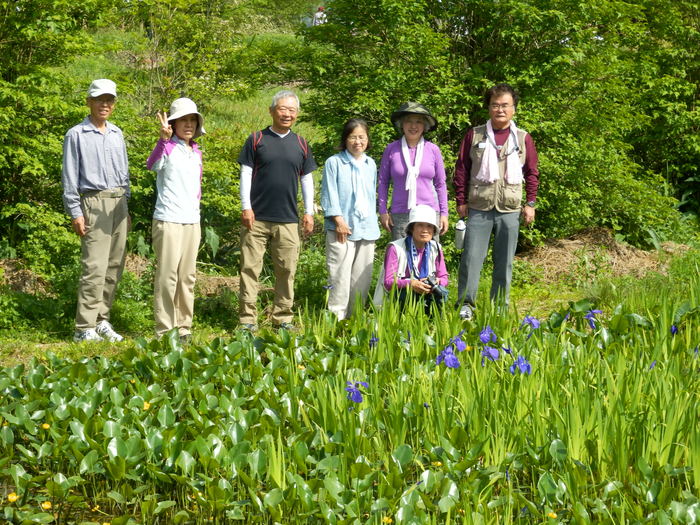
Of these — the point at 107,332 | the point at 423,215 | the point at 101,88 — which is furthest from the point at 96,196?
the point at 423,215

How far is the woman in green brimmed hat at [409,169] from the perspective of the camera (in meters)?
6.15

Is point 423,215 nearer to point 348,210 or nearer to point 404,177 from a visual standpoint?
point 404,177

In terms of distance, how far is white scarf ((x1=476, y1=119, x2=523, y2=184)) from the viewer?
6.14 meters

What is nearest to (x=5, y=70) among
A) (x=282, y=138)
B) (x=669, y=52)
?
(x=282, y=138)

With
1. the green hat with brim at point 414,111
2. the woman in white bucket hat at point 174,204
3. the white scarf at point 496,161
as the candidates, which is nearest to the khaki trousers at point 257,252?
the woman in white bucket hat at point 174,204

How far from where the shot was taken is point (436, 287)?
5566 millimetres

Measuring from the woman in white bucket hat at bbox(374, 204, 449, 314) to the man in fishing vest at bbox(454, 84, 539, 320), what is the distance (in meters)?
0.45

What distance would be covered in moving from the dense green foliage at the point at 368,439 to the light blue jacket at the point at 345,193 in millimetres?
1682

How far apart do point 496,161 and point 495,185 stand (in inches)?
6.8

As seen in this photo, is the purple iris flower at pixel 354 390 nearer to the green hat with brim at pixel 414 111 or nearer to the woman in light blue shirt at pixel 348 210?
the woman in light blue shirt at pixel 348 210

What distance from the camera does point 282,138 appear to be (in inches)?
242

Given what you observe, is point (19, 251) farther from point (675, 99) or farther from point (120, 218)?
point (675, 99)

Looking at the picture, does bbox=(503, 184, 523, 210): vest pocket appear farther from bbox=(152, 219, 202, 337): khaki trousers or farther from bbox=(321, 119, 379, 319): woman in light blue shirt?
bbox=(152, 219, 202, 337): khaki trousers

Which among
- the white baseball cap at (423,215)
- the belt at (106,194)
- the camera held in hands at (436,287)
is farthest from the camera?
the belt at (106,194)
